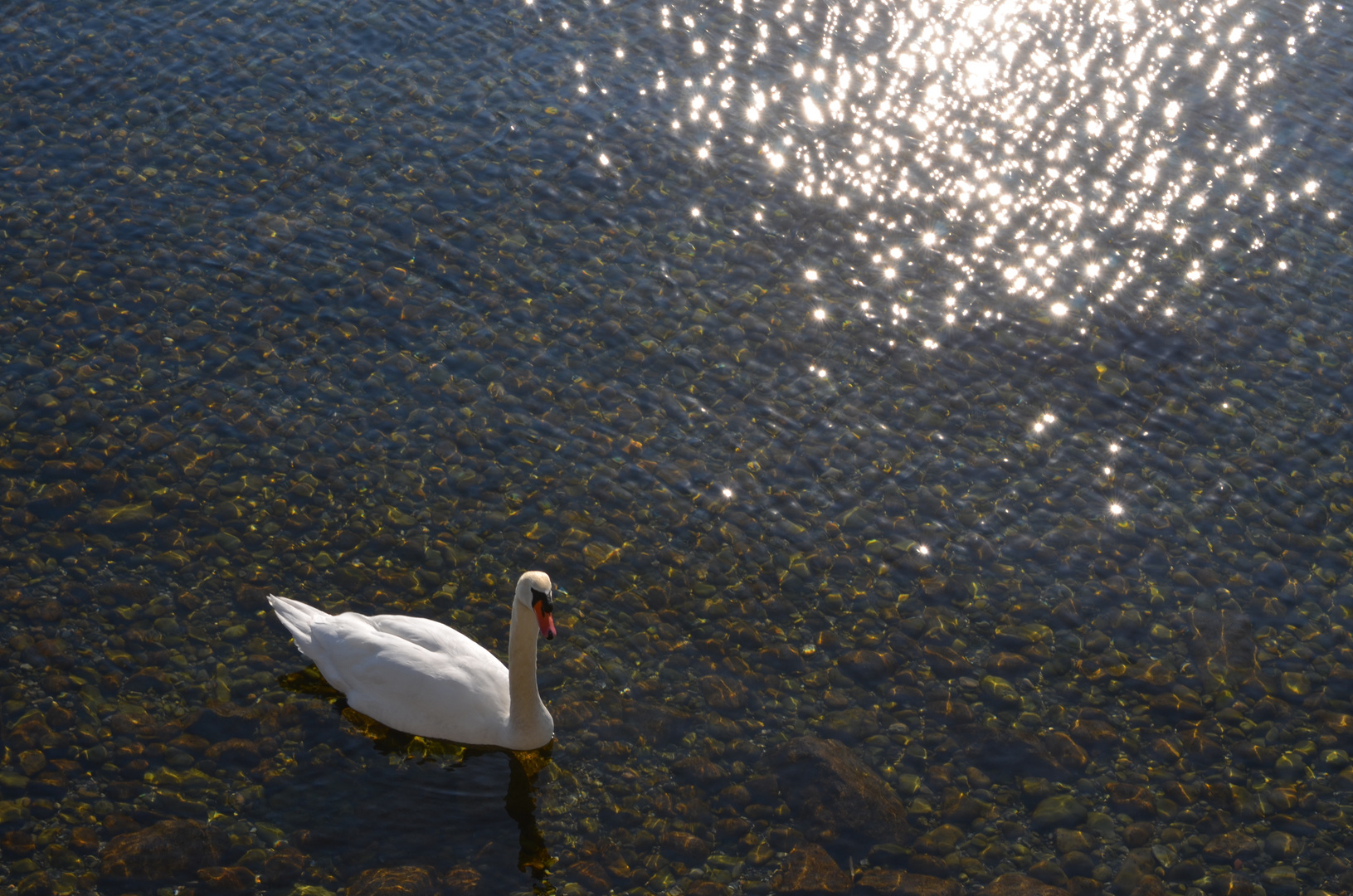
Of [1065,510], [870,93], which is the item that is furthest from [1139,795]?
[870,93]

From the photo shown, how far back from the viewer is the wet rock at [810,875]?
1207 centimetres

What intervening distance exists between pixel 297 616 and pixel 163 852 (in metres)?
2.88

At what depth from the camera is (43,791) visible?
12047 mm

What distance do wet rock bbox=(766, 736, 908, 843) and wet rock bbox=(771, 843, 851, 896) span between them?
0.41 metres

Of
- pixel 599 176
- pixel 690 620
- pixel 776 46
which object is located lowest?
pixel 690 620

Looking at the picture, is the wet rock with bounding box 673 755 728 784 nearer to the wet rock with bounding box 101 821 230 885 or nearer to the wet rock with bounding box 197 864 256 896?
the wet rock with bounding box 197 864 256 896

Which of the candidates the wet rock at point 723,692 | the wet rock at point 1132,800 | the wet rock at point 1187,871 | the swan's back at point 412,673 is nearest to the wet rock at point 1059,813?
the wet rock at point 1132,800

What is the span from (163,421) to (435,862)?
7.82 meters

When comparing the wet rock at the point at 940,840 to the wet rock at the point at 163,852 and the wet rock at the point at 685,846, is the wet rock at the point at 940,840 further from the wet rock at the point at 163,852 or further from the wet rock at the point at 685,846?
the wet rock at the point at 163,852

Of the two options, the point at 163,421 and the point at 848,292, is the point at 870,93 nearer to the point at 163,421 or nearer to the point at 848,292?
the point at 848,292

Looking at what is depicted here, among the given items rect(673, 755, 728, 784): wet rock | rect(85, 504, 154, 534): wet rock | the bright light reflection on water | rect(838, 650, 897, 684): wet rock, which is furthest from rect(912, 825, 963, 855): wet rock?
rect(85, 504, 154, 534): wet rock

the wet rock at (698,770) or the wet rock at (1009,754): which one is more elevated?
the wet rock at (1009,754)

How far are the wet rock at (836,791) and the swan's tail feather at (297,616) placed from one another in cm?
542

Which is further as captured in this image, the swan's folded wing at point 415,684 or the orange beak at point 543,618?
the swan's folded wing at point 415,684
